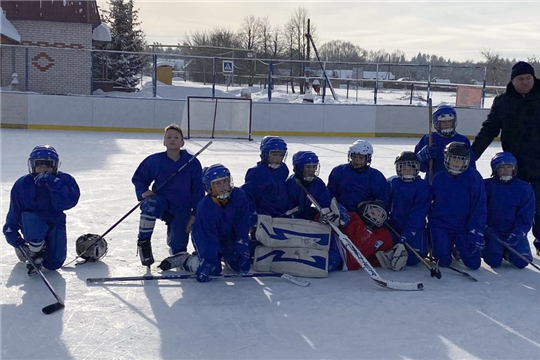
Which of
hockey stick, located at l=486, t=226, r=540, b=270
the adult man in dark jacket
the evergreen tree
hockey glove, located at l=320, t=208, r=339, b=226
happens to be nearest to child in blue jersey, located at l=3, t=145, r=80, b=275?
hockey glove, located at l=320, t=208, r=339, b=226

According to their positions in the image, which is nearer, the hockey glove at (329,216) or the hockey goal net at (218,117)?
the hockey glove at (329,216)

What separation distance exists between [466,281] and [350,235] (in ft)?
2.77

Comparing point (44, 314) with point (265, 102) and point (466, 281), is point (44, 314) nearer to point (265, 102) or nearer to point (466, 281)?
point (466, 281)

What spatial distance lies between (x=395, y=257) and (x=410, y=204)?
435 mm

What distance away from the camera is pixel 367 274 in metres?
4.00

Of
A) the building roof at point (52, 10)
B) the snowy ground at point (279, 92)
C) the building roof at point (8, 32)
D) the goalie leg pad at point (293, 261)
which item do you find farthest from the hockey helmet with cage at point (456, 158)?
the building roof at point (52, 10)

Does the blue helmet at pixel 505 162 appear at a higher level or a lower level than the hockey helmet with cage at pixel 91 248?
higher

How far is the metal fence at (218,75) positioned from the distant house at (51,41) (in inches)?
1.2

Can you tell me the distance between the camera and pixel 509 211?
4.26 meters

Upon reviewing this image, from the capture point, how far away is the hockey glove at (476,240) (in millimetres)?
4035

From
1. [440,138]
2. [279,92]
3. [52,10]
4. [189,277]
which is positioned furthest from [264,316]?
[279,92]

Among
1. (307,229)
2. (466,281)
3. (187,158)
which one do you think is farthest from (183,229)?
(466,281)

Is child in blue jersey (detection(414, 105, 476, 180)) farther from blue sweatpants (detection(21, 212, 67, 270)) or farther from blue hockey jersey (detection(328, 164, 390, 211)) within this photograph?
blue sweatpants (detection(21, 212, 67, 270))

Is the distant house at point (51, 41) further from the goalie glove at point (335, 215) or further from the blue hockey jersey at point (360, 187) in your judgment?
the goalie glove at point (335, 215)
